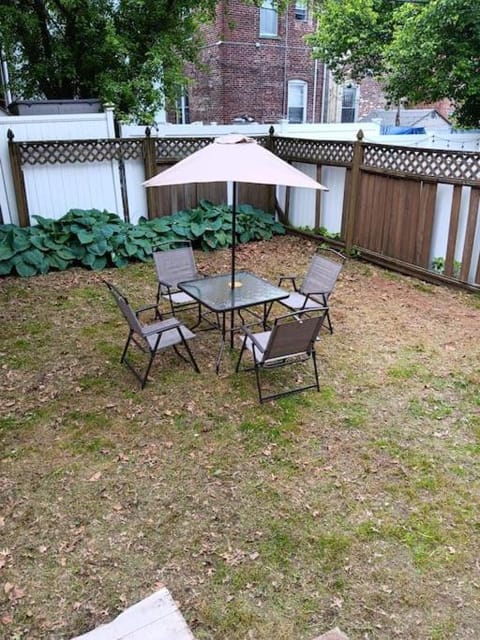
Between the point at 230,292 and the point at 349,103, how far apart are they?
18562 mm

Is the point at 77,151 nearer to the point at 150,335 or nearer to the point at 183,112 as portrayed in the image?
the point at 150,335

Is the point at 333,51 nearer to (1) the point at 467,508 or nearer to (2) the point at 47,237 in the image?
(2) the point at 47,237

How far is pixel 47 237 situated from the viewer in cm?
741

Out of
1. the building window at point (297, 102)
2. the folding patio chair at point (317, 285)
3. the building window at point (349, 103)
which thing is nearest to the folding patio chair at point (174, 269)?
the folding patio chair at point (317, 285)

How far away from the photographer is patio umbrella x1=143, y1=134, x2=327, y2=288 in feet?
13.6

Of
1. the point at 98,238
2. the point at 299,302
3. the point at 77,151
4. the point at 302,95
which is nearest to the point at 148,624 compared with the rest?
the point at 299,302

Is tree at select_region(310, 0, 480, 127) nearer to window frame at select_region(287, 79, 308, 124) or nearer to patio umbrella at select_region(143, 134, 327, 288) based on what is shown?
window frame at select_region(287, 79, 308, 124)

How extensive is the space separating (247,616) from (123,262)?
19.2 ft

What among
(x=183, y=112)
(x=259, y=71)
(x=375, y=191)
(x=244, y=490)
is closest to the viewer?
(x=244, y=490)

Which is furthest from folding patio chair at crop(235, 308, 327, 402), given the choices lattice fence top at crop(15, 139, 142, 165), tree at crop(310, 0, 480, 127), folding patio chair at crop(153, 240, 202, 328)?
tree at crop(310, 0, 480, 127)

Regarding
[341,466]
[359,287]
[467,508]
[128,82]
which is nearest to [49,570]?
[341,466]

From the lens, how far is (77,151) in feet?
25.8

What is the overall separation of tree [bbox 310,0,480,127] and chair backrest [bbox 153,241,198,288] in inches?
362

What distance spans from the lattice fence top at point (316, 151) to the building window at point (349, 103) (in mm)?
13092
